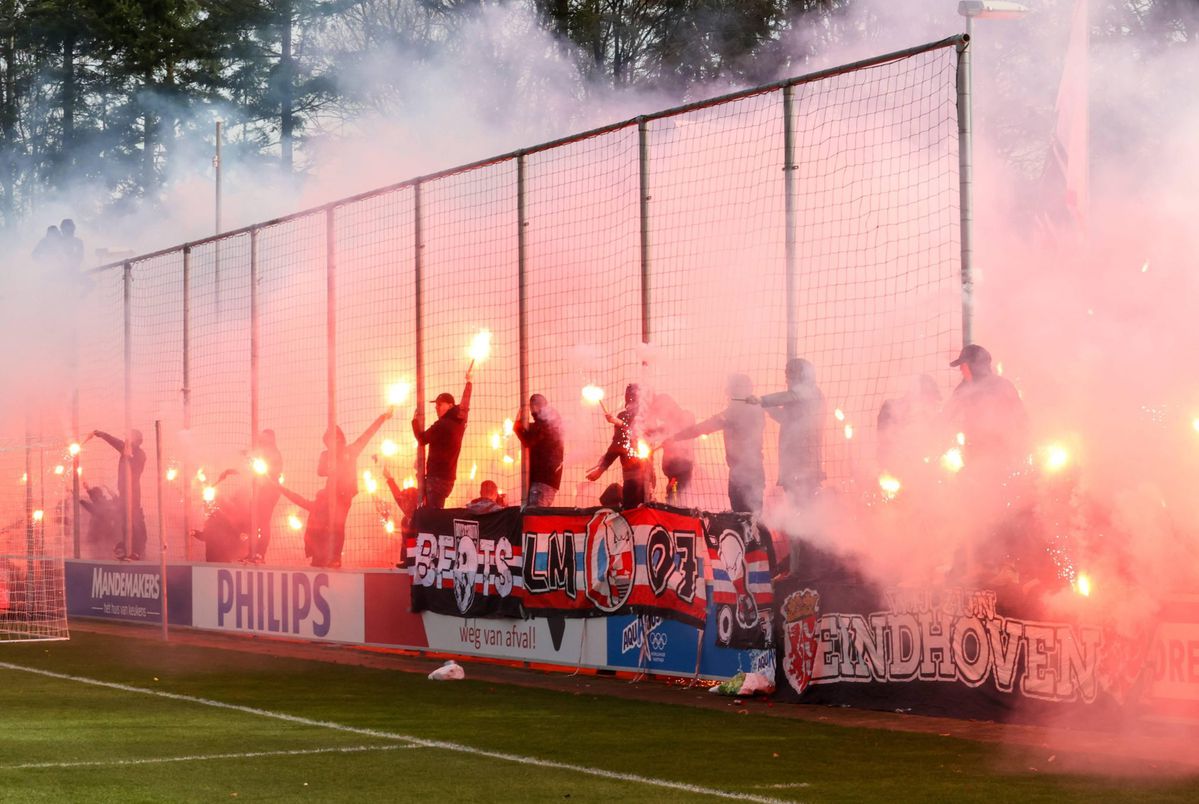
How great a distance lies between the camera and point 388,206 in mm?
18406

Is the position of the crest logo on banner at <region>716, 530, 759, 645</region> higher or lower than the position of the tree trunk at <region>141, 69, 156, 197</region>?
lower

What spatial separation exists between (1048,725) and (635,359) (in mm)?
5816

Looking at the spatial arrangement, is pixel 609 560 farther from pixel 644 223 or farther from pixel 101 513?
pixel 101 513

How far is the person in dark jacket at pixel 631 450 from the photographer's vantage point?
1416 centimetres

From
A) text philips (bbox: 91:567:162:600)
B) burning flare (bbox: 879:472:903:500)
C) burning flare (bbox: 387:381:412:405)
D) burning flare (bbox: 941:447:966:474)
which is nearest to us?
burning flare (bbox: 941:447:966:474)

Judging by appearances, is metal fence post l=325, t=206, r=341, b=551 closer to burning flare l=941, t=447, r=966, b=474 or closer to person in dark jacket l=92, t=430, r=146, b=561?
person in dark jacket l=92, t=430, r=146, b=561

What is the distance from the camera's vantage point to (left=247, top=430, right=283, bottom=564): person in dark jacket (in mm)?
19828

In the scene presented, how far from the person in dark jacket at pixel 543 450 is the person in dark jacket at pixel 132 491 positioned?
802 centimetres

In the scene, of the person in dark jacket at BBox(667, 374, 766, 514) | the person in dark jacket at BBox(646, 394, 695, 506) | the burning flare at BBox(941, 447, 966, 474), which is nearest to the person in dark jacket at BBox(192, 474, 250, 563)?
the person in dark jacket at BBox(646, 394, 695, 506)

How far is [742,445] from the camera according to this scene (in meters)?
13.4

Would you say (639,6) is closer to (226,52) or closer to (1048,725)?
(226,52)

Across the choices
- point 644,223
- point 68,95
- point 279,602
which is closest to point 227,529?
point 279,602

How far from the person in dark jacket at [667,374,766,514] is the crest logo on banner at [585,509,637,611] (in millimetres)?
1167

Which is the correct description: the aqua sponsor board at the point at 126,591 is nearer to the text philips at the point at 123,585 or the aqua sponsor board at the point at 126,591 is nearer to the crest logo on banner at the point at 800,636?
the text philips at the point at 123,585
